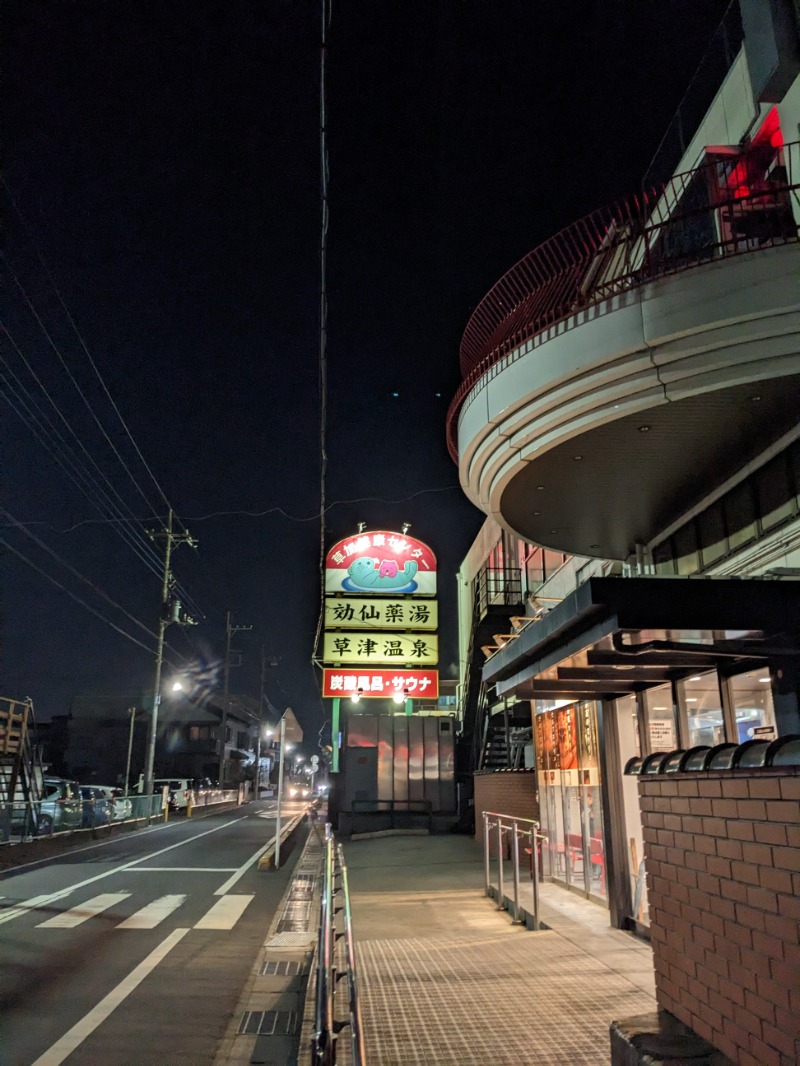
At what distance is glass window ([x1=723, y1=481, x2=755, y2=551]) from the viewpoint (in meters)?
7.57

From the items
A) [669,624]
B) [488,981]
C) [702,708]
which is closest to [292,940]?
[488,981]

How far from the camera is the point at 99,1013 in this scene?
22.3 ft

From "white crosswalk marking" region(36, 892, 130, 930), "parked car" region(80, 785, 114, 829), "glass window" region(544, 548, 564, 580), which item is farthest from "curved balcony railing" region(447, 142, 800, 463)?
"parked car" region(80, 785, 114, 829)

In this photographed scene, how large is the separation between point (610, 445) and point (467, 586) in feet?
78.0

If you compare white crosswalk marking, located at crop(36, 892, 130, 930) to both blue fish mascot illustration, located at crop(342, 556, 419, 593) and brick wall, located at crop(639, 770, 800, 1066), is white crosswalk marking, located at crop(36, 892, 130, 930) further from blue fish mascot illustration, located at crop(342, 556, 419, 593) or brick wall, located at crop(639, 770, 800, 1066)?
brick wall, located at crop(639, 770, 800, 1066)

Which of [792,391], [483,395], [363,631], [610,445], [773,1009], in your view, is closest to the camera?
[773,1009]

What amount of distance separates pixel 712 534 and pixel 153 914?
993 cm

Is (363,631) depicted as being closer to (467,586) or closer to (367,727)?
(367,727)

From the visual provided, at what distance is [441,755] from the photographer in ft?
81.4

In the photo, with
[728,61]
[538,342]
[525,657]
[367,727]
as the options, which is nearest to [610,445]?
[538,342]

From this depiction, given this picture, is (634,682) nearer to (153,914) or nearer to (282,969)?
(282,969)

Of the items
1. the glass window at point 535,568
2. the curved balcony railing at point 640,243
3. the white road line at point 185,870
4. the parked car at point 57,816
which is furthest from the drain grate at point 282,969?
the parked car at point 57,816

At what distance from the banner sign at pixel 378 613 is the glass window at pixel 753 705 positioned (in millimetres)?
12001

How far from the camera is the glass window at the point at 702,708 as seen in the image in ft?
25.6
